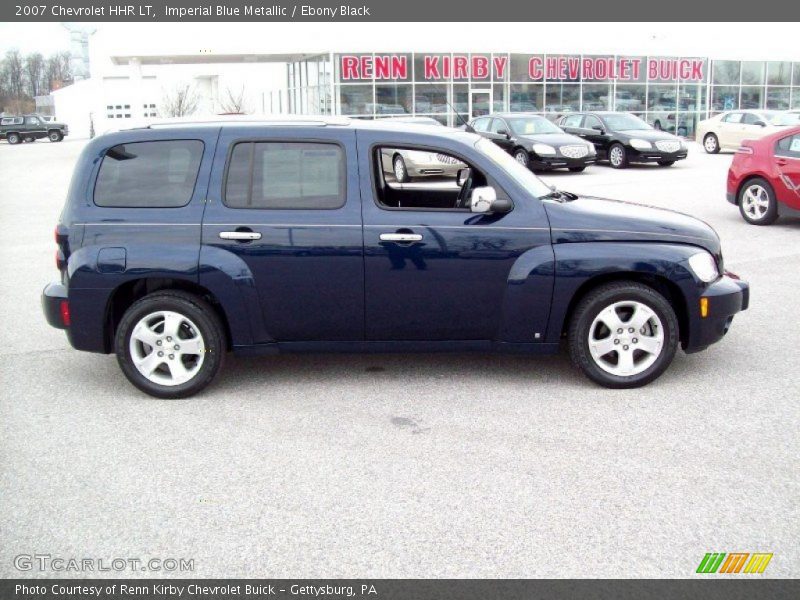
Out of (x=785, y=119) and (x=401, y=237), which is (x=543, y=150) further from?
(x=401, y=237)

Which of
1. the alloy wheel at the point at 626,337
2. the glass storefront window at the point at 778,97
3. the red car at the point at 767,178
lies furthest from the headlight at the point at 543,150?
the glass storefront window at the point at 778,97

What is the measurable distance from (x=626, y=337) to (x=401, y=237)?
1.60m

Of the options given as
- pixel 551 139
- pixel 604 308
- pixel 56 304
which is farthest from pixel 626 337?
pixel 551 139

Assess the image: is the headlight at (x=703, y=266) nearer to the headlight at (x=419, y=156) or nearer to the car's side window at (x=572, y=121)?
the headlight at (x=419, y=156)

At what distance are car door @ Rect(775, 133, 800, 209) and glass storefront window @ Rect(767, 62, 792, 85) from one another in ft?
121

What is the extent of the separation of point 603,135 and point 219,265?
67.5 ft

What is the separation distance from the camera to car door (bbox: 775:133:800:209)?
Answer: 462 inches

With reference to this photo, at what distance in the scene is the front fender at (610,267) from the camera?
5.55 meters

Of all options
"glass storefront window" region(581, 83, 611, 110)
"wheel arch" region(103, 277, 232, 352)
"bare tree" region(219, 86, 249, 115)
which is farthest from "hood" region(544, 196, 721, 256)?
"bare tree" region(219, 86, 249, 115)

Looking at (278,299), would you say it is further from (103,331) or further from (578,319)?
(578,319)

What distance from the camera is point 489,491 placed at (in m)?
4.19

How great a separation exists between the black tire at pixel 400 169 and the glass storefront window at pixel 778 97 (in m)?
44.3

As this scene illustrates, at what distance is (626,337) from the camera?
564 cm

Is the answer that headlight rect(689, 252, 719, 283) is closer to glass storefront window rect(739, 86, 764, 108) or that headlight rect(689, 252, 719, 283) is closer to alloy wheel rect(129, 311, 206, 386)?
alloy wheel rect(129, 311, 206, 386)
